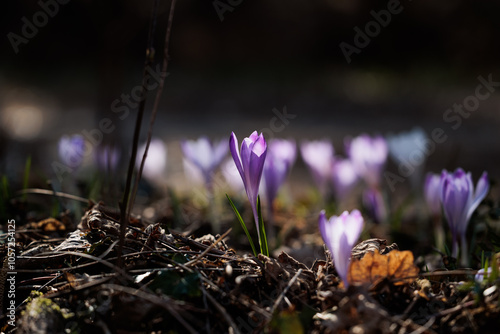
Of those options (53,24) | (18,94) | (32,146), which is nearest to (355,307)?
(32,146)

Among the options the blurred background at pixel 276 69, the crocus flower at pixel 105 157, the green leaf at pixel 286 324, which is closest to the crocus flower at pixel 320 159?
the crocus flower at pixel 105 157

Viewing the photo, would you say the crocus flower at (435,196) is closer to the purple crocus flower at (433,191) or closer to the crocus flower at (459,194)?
the purple crocus flower at (433,191)

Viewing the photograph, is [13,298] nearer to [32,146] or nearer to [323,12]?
[32,146]

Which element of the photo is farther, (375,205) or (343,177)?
(343,177)
